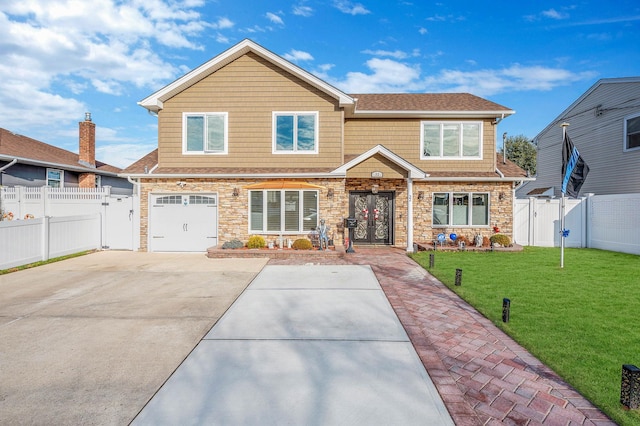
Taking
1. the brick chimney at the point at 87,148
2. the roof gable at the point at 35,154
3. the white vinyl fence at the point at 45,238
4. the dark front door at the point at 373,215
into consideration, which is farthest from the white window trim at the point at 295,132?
the brick chimney at the point at 87,148

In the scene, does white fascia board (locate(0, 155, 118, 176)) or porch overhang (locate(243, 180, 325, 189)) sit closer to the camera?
porch overhang (locate(243, 180, 325, 189))

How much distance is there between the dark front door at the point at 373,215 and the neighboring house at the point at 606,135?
10.2m

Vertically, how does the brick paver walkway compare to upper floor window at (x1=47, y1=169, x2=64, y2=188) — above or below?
below

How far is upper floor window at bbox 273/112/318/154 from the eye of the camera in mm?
12875

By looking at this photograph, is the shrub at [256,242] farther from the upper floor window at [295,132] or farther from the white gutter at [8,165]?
the white gutter at [8,165]

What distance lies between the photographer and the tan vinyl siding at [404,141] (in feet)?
46.1

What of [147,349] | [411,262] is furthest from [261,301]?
[411,262]

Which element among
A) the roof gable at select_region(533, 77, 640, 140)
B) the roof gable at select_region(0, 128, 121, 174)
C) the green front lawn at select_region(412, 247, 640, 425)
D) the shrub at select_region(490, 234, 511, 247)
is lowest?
the green front lawn at select_region(412, 247, 640, 425)

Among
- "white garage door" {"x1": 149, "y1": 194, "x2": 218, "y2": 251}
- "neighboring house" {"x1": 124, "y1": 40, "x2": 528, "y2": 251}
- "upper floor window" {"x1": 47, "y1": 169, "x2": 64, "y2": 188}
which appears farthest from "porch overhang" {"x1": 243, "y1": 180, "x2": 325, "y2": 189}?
"upper floor window" {"x1": 47, "y1": 169, "x2": 64, "y2": 188}

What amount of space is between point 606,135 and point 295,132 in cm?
1529

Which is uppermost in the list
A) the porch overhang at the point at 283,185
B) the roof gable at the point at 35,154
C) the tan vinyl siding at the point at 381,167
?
the roof gable at the point at 35,154

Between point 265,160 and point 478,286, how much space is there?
28.6 ft

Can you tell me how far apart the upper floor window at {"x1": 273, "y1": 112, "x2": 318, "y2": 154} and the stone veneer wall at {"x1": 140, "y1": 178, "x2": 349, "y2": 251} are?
1409 mm

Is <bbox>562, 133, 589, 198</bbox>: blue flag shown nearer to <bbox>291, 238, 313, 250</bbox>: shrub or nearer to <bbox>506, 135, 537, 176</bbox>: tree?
<bbox>291, 238, 313, 250</bbox>: shrub
